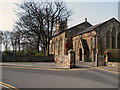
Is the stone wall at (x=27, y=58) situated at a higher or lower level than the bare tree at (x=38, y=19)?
lower

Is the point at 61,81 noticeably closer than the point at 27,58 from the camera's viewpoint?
Yes

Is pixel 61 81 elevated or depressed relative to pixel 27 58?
depressed

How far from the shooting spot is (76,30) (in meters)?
36.8

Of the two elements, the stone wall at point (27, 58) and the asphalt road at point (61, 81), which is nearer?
the asphalt road at point (61, 81)

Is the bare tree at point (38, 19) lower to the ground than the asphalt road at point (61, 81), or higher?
higher

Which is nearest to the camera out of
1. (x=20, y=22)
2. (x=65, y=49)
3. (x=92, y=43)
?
(x=92, y=43)

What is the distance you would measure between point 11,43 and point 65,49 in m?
35.1

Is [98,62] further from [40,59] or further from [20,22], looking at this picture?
[20,22]

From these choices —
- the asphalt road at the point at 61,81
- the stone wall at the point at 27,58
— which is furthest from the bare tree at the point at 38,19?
the asphalt road at the point at 61,81

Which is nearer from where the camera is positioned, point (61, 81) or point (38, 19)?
point (61, 81)

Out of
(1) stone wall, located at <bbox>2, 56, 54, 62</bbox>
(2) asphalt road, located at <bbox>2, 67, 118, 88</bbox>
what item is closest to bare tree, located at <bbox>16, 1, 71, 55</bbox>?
(1) stone wall, located at <bbox>2, 56, 54, 62</bbox>

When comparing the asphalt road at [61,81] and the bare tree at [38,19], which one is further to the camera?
the bare tree at [38,19]

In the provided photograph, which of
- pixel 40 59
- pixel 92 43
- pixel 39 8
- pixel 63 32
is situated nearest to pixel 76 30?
pixel 63 32

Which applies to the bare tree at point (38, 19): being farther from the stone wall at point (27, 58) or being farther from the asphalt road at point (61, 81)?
the asphalt road at point (61, 81)
